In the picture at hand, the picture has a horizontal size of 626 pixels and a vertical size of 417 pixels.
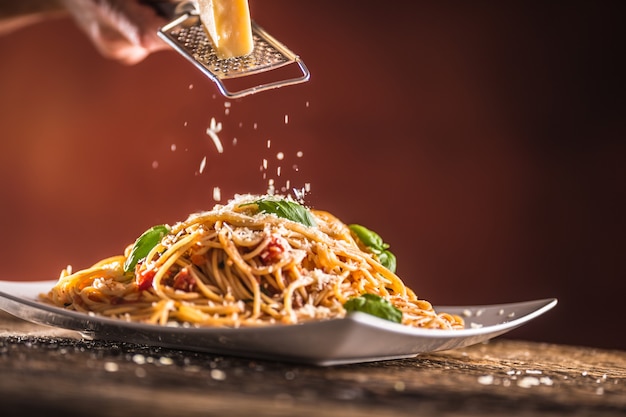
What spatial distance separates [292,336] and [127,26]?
2.22m

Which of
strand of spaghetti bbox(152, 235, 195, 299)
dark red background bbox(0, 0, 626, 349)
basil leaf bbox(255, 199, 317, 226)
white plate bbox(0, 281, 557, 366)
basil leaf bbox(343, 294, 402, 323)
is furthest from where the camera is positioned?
dark red background bbox(0, 0, 626, 349)

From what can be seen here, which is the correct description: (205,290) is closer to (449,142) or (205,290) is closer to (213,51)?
(213,51)

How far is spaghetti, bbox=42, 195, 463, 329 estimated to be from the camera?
206 cm

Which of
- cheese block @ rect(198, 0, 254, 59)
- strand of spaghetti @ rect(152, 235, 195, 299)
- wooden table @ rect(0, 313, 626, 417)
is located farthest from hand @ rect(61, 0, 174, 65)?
wooden table @ rect(0, 313, 626, 417)

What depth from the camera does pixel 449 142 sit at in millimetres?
5453

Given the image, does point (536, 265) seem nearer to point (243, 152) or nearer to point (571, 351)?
point (243, 152)

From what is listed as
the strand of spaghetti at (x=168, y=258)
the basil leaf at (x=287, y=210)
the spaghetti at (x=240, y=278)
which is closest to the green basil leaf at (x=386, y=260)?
the spaghetti at (x=240, y=278)

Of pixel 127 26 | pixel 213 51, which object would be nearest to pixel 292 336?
pixel 213 51

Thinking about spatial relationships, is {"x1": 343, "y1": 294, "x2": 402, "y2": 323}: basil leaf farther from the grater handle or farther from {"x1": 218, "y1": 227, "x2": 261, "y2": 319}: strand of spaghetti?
the grater handle

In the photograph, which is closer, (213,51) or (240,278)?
(240,278)

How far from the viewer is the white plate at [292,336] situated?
5.25ft

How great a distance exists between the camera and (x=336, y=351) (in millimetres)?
1654

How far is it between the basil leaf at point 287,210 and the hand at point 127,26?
95 cm

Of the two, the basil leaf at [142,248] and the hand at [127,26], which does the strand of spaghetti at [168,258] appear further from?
the hand at [127,26]
